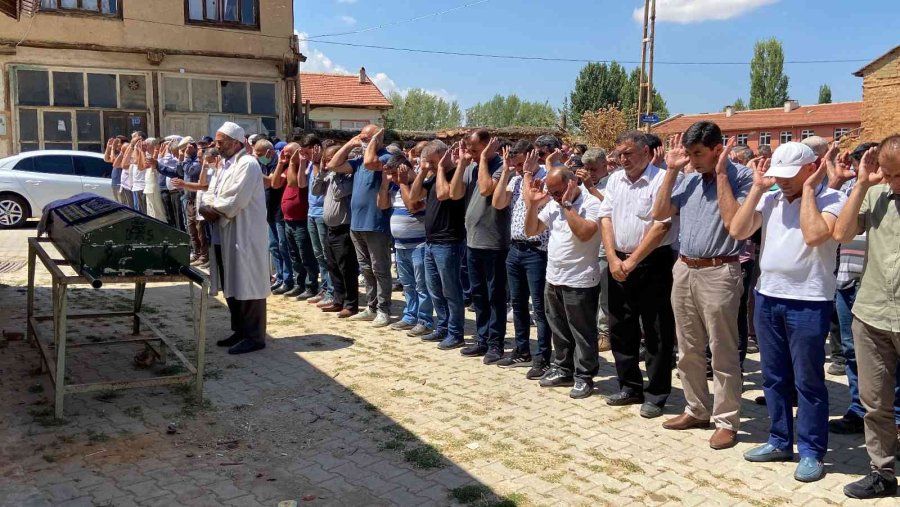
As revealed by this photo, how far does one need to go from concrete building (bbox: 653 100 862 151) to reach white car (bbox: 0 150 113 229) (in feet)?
146

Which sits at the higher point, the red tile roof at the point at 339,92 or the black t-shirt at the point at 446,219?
the red tile roof at the point at 339,92

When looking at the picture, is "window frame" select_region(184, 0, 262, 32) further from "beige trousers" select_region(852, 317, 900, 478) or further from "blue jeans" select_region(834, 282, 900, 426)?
"beige trousers" select_region(852, 317, 900, 478)

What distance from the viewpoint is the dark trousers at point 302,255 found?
8.91 m

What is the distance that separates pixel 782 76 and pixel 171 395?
252 ft

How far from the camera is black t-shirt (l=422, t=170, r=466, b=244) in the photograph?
6.94 meters

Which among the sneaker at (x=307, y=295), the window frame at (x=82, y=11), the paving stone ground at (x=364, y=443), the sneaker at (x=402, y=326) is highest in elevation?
the window frame at (x=82, y=11)

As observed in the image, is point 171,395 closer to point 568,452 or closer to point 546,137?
point 568,452

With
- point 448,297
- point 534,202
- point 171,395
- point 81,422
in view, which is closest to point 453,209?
point 448,297

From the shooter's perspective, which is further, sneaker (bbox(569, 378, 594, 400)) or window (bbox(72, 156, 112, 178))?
window (bbox(72, 156, 112, 178))

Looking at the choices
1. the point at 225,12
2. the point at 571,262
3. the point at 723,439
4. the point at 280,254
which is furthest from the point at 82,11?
the point at 723,439

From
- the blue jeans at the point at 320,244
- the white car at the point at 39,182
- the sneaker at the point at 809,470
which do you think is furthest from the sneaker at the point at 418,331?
the white car at the point at 39,182

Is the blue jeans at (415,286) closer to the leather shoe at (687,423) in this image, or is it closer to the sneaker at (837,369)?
the leather shoe at (687,423)

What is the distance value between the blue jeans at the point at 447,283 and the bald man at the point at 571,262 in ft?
4.30

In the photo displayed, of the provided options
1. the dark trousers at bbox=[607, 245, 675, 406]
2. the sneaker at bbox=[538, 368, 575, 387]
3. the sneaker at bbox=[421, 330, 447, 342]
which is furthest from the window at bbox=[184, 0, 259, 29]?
the dark trousers at bbox=[607, 245, 675, 406]
